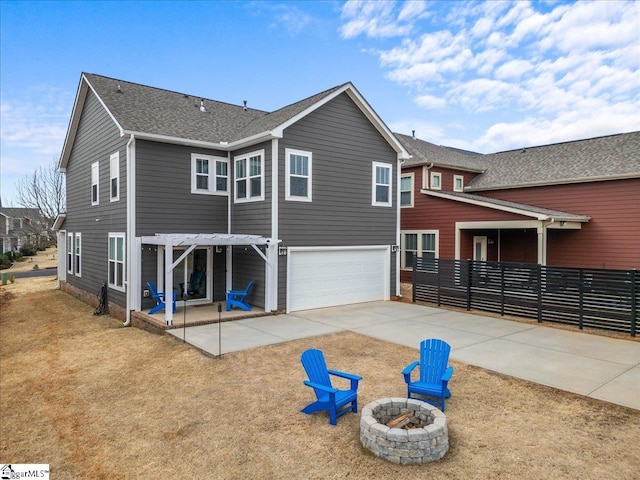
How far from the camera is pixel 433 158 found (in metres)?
20.0

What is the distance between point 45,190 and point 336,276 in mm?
35803

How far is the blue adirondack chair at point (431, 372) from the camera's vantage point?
19.3 ft

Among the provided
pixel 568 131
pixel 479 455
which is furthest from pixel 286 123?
pixel 568 131

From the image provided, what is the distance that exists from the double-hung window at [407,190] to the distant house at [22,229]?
34.4m

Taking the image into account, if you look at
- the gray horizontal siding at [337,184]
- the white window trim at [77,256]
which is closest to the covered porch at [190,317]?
the gray horizontal siding at [337,184]

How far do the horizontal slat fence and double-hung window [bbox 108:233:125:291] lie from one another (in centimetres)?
1025

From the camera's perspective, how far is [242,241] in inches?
472

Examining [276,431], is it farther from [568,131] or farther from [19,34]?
[568,131]

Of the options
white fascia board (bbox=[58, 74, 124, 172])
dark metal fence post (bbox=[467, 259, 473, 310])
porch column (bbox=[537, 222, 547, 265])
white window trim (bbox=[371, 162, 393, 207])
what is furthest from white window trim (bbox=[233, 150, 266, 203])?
porch column (bbox=[537, 222, 547, 265])

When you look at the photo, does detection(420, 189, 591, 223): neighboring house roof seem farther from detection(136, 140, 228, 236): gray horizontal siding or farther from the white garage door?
detection(136, 140, 228, 236): gray horizontal siding

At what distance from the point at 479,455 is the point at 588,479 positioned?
1.03m

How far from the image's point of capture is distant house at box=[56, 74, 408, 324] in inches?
500

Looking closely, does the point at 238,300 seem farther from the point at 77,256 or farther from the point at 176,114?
the point at 77,256

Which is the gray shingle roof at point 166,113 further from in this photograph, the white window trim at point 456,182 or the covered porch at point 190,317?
the white window trim at point 456,182
